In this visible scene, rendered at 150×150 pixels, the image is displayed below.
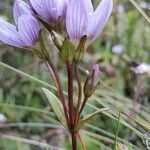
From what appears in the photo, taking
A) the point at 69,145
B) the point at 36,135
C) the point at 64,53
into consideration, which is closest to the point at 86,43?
the point at 64,53

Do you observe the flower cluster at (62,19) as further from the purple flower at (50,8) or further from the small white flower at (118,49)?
the small white flower at (118,49)

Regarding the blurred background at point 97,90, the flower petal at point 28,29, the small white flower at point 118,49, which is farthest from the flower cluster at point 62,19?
the small white flower at point 118,49

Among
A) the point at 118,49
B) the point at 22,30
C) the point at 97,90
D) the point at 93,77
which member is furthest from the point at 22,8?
the point at 118,49

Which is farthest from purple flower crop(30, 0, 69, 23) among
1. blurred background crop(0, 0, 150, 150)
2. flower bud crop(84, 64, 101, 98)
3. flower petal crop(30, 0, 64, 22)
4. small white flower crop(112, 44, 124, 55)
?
small white flower crop(112, 44, 124, 55)

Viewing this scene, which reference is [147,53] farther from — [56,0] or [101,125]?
[56,0]

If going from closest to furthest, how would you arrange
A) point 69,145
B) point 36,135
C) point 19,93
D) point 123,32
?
point 69,145 → point 36,135 → point 19,93 → point 123,32
